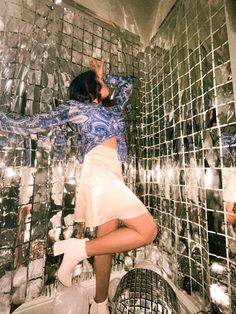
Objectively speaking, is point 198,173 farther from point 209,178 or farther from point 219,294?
point 219,294

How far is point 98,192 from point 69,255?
1.06ft

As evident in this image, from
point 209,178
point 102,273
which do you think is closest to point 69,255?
point 102,273

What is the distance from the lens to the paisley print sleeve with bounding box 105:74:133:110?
1.49m

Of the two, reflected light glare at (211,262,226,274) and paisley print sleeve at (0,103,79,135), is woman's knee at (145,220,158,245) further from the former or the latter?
paisley print sleeve at (0,103,79,135)

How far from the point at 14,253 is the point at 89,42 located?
152cm

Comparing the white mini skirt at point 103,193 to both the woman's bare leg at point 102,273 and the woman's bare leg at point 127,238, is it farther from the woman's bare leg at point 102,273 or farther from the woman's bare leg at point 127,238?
the woman's bare leg at point 102,273

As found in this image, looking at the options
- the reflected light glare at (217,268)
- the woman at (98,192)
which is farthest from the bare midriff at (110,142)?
the reflected light glare at (217,268)

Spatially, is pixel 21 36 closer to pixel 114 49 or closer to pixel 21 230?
pixel 114 49

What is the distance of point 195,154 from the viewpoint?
1250 mm

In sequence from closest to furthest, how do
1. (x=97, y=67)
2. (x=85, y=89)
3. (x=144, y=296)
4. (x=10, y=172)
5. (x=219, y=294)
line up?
(x=144, y=296)
(x=219, y=294)
(x=10, y=172)
(x=85, y=89)
(x=97, y=67)

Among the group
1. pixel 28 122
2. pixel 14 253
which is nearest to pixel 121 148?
pixel 28 122

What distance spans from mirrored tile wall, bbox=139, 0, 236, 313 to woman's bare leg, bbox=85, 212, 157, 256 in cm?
35

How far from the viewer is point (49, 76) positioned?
1354mm

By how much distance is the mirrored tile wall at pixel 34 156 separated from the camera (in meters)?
1.14
